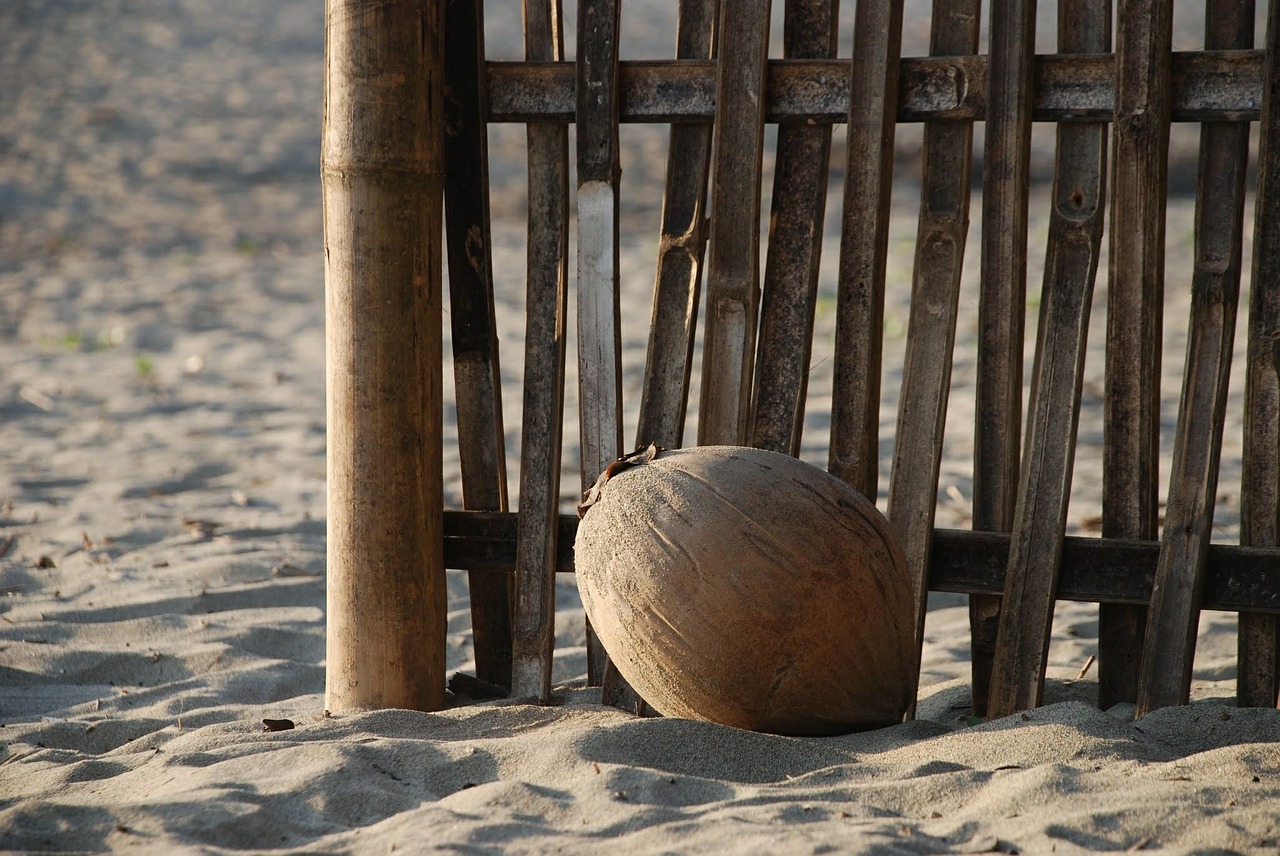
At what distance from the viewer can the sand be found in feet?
6.75

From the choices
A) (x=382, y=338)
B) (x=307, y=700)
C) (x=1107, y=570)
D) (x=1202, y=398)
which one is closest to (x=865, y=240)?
(x=1202, y=398)

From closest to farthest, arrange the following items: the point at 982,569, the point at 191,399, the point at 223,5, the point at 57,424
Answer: the point at 982,569 < the point at 57,424 < the point at 191,399 < the point at 223,5

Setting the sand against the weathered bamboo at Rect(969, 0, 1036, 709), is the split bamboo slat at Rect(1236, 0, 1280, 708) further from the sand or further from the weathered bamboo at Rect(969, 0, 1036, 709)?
the weathered bamboo at Rect(969, 0, 1036, 709)

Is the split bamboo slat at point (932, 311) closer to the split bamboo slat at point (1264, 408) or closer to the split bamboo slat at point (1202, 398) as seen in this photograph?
the split bamboo slat at point (1202, 398)

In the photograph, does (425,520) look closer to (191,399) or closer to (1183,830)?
(1183,830)

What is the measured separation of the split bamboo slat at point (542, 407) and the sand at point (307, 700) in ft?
0.68

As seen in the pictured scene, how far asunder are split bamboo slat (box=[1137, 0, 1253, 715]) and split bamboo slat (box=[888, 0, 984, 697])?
1.69 ft

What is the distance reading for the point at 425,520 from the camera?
2840 millimetres

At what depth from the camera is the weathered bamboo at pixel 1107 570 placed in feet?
8.77

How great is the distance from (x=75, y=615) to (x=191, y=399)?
295 cm

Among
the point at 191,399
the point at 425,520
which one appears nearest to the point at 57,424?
the point at 191,399

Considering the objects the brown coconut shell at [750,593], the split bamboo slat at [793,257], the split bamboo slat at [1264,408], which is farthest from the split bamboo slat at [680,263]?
the split bamboo slat at [1264,408]

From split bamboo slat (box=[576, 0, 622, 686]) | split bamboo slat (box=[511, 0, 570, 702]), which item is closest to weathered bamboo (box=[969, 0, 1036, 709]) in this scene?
split bamboo slat (box=[576, 0, 622, 686])

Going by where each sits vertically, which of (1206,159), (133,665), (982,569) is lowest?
(133,665)
